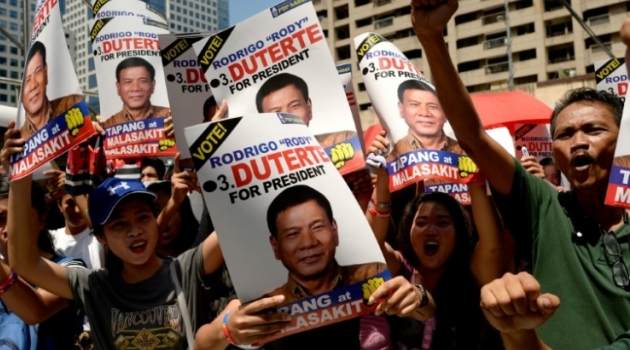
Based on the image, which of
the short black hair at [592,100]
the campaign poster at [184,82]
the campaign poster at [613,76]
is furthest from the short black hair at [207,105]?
the campaign poster at [613,76]

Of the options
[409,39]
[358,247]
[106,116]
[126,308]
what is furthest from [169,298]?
[409,39]

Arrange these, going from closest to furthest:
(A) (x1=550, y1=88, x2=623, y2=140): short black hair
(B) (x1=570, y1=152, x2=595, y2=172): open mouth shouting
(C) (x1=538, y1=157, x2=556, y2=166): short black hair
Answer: (B) (x1=570, y1=152, x2=595, y2=172): open mouth shouting < (A) (x1=550, y1=88, x2=623, y2=140): short black hair < (C) (x1=538, y1=157, x2=556, y2=166): short black hair

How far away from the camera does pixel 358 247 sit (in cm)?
198

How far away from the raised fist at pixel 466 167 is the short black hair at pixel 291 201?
924 mm

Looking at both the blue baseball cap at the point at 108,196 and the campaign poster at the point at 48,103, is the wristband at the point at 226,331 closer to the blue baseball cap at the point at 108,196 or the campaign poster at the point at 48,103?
the blue baseball cap at the point at 108,196

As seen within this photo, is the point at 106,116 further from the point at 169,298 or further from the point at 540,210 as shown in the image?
the point at 540,210

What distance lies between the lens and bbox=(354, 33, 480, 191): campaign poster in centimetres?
276

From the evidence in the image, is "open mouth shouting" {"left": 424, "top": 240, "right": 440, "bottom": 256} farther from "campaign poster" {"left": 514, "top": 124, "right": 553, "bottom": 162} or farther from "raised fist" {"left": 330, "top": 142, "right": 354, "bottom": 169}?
"campaign poster" {"left": 514, "top": 124, "right": 553, "bottom": 162}

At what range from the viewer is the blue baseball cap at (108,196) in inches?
104

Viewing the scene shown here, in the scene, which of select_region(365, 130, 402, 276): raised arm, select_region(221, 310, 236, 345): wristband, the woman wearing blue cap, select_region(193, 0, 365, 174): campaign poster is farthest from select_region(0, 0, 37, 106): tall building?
select_region(221, 310, 236, 345): wristband

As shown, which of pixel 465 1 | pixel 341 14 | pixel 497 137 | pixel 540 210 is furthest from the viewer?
pixel 341 14

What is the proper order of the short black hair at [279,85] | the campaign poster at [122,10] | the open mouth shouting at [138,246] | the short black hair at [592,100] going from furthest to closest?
the campaign poster at [122,10] < the open mouth shouting at [138,246] < the short black hair at [279,85] < the short black hair at [592,100]

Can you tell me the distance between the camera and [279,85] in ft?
8.21

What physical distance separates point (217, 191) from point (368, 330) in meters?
1.03
